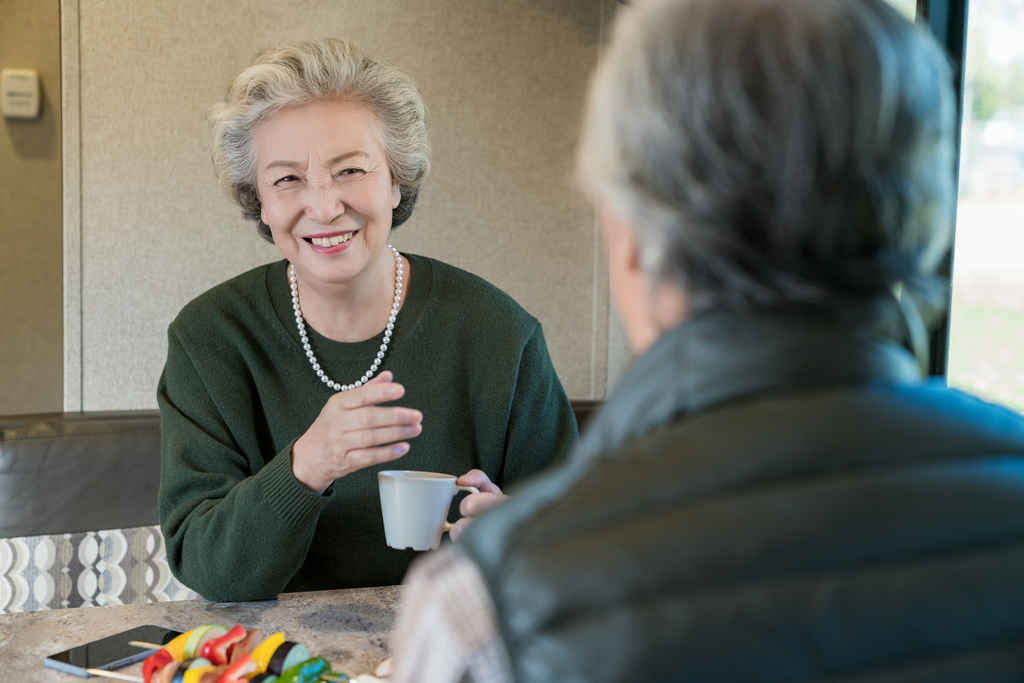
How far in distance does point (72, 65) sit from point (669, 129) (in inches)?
87.9

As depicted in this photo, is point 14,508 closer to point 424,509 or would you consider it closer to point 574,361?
point 424,509

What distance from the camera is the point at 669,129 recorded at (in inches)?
20.9

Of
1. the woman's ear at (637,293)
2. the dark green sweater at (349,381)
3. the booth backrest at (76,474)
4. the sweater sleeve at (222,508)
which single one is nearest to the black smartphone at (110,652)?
the sweater sleeve at (222,508)

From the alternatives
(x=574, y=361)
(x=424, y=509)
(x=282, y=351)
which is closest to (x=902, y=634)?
(x=424, y=509)

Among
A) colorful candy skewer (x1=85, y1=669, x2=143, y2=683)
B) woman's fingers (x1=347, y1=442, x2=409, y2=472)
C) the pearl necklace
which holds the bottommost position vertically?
colorful candy skewer (x1=85, y1=669, x2=143, y2=683)

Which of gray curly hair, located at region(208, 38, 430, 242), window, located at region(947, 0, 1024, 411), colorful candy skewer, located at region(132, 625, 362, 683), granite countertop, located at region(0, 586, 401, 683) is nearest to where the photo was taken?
colorful candy skewer, located at region(132, 625, 362, 683)

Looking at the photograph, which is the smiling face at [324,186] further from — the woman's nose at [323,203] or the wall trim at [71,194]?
the wall trim at [71,194]

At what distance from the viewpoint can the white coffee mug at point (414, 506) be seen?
1.10 meters

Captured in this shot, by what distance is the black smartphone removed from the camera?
3.22 ft

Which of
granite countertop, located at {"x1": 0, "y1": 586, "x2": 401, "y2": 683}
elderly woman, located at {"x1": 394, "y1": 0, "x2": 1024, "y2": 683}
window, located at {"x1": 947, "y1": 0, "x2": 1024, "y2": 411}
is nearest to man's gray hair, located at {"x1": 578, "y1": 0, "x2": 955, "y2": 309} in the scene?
elderly woman, located at {"x1": 394, "y1": 0, "x2": 1024, "y2": 683}

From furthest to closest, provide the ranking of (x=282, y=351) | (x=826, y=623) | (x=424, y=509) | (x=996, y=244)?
(x=996, y=244) → (x=282, y=351) → (x=424, y=509) → (x=826, y=623)

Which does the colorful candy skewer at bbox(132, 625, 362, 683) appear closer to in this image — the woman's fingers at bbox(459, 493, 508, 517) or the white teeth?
the woman's fingers at bbox(459, 493, 508, 517)

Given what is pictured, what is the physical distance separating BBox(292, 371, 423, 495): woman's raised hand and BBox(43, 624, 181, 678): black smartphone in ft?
0.81

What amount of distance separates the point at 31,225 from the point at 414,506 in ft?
5.72
